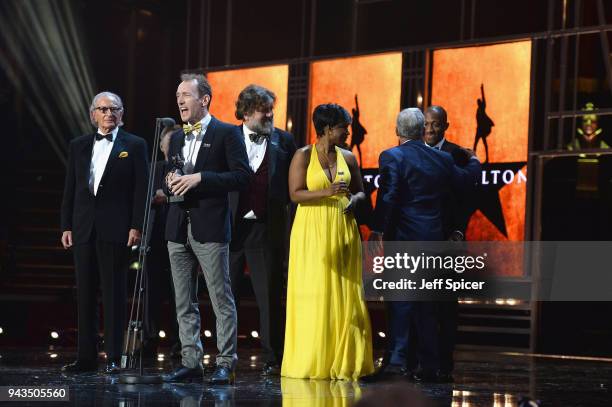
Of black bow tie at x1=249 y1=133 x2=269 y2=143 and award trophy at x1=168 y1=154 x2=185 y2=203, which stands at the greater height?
black bow tie at x1=249 y1=133 x2=269 y2=143

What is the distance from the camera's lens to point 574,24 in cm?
873

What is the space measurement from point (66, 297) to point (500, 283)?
12.5 feet

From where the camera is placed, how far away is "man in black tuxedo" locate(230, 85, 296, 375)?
580cm

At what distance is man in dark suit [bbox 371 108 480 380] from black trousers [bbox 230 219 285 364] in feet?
2.29

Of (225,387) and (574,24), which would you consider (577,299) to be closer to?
(574,24)

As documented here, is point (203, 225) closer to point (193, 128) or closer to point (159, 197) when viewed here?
point (193, 128)

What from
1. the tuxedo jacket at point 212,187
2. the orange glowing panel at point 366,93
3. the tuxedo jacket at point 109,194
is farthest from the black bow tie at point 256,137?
the orange glowing panel at point 366,93

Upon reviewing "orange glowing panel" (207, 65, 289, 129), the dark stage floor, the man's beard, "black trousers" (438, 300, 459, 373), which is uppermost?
"orange glowing panel" (207, 65, 289, 129)

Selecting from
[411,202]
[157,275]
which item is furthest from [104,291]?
[411,202]

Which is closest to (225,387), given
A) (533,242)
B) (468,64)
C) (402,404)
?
(402,404)

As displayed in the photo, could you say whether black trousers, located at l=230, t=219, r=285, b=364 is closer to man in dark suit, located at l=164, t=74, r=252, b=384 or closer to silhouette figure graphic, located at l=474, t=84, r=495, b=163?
man in dark suit, located at l=164, t=74, r=252, b=384

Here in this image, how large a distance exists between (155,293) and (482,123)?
145 inches

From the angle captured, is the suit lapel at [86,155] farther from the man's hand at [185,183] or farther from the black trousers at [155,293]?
the black trousers at [155,293]

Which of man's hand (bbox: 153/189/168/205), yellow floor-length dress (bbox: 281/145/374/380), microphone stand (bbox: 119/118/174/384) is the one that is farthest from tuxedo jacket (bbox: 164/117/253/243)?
man's hand (bbox: 153/189/168/205)
